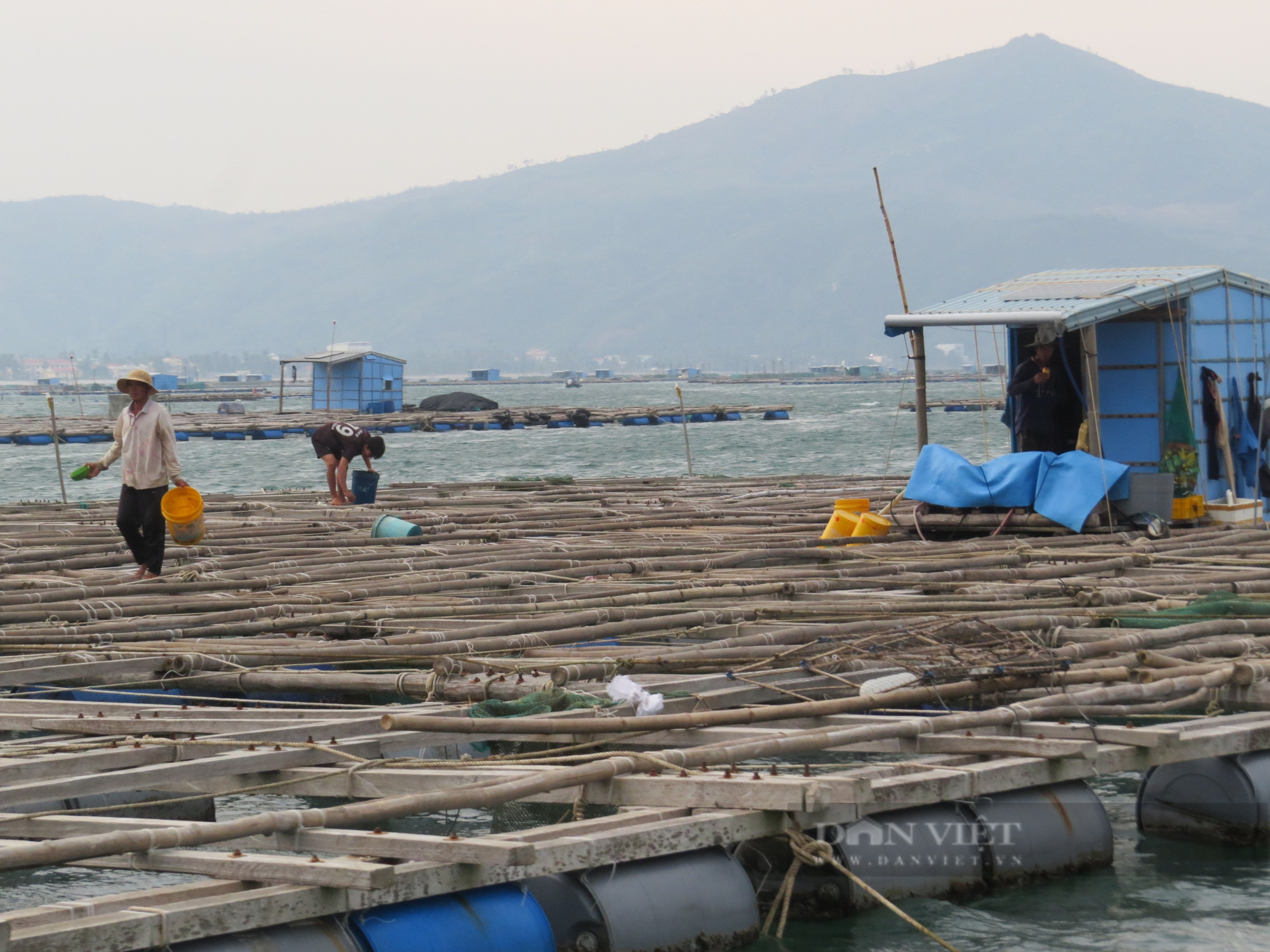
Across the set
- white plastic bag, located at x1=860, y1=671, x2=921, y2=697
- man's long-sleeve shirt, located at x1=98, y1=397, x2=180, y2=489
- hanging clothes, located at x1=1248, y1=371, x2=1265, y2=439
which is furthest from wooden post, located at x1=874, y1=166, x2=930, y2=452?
white plastic bag, located at x1=860, y1=671, x2=921, y2=697

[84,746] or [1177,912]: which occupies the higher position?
[84,746]

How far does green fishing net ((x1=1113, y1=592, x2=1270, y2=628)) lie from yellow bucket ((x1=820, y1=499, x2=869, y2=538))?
13.1ft

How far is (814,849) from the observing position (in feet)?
17.7

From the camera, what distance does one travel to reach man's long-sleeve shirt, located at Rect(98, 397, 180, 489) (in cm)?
1077

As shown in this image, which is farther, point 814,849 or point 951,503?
point 951,503

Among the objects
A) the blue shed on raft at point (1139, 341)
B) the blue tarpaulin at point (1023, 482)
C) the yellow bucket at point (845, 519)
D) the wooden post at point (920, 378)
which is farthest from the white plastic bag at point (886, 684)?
the wooden post at point (920, 378)

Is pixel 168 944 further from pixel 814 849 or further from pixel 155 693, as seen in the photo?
pixel 155 693

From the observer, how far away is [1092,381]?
42.8 ft

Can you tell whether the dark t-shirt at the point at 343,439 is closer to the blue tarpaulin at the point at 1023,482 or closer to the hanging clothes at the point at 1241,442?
the blue tarpaulin at the point at 1023,482

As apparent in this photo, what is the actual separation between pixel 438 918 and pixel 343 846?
389 millimetres

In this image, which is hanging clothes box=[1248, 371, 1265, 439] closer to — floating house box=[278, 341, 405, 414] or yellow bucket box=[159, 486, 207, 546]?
yellow bucket box=[159, 486, 207, 546]

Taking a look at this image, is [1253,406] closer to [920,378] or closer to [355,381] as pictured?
[920,378]

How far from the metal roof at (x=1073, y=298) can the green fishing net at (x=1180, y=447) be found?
3.01 feet

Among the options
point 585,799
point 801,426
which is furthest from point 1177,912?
point 801,426
